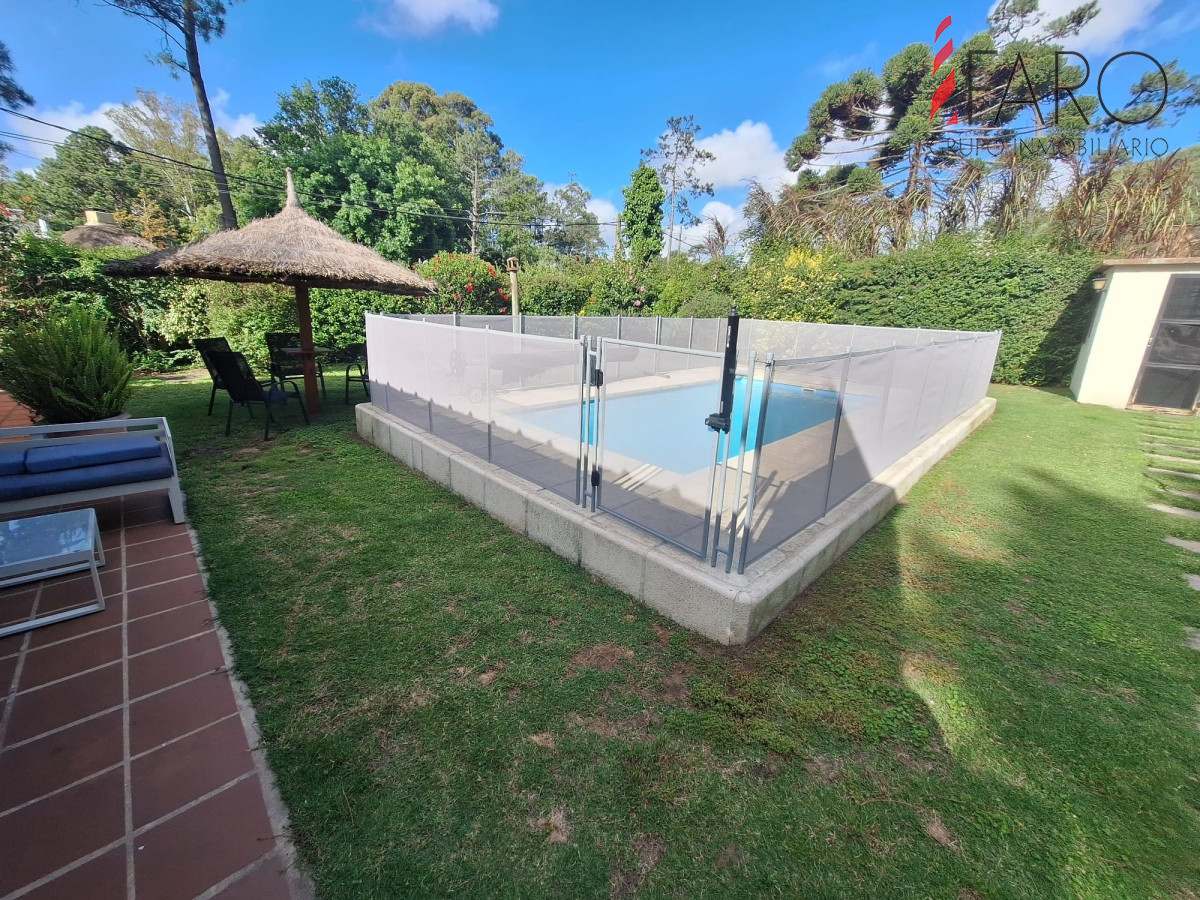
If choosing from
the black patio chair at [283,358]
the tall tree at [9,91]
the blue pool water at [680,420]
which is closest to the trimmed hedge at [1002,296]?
the blue pool water at [680,420]

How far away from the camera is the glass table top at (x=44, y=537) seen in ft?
7.75

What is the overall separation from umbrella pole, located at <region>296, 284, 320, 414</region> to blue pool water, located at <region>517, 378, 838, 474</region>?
525 centimetres

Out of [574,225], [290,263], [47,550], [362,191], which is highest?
[574,225]

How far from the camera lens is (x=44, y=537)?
2.53 m

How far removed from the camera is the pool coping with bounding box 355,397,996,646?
2.43m

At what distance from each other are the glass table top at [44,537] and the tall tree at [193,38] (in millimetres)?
16511

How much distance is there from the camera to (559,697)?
210 cm

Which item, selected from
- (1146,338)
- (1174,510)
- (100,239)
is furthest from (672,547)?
(100,239)

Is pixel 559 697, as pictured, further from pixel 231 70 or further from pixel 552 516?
pixel 231 70

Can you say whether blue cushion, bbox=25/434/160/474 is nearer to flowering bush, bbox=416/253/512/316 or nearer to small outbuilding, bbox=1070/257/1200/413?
flowering bush, bbox=416/253/512/316

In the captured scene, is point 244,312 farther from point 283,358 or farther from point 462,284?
point 462,284

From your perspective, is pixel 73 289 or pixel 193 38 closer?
pixel 73 289

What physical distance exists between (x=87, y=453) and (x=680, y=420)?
407 centimetres

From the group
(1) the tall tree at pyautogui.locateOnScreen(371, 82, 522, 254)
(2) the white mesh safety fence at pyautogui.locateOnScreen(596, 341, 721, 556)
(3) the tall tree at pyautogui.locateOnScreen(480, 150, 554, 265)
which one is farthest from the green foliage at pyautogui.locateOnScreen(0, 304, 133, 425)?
(1) the tall tree at pyautogui.locateOnScreen(371, 82, 522, 254)
